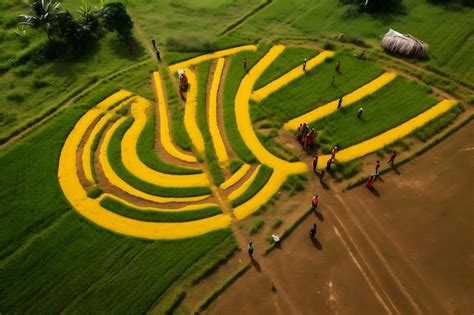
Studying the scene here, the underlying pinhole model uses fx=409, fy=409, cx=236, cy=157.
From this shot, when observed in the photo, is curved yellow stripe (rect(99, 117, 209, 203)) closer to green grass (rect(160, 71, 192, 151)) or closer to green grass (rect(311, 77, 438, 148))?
green grass (rect(160, 71, 192, 151))

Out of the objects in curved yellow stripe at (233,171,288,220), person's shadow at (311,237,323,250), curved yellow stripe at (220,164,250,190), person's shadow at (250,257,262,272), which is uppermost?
curved yellow stripe at (220,164,250,190)

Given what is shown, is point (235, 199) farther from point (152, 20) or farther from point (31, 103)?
point (152, 20)

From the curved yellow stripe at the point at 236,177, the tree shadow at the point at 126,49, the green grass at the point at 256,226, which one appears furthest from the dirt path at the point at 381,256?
the tree shadow at the point at 126,49

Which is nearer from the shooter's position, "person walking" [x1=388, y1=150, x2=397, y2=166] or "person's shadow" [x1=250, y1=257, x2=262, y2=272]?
"person's shadow" [x1=250, y1=257, x2=262, y2=272]

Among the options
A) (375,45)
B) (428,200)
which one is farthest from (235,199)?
(375,45)

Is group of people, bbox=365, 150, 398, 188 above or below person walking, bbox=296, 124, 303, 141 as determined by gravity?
below

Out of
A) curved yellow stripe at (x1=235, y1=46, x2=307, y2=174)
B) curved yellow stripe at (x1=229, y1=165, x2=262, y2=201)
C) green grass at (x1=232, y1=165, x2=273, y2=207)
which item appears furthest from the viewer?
curved yellow stripe at (x1=235, y1=46, x2=307, y2=174)

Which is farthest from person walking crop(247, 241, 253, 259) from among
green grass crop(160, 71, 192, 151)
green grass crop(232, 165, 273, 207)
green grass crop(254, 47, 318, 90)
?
green grass crop(254, 47, 318, 90)
